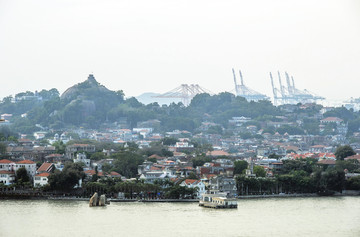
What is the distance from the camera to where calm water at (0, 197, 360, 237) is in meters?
24.5

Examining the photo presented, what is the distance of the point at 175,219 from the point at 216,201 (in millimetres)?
4023

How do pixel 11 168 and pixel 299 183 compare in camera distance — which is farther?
pixel 11 168

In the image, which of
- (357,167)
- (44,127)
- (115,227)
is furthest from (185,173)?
(44,127)

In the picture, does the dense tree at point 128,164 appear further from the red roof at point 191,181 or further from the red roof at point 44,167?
the red roof at point 191,181

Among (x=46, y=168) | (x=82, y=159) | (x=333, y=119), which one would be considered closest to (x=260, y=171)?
(x=82, y=159)

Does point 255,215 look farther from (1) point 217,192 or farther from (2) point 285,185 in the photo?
(2) point 285,185

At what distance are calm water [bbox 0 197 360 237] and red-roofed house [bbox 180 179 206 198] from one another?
1.95 m

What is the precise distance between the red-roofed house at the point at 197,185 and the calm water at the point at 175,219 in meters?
1.95

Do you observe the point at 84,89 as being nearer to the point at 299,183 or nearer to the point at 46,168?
the point at 46,168

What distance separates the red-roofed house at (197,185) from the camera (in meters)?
34.2

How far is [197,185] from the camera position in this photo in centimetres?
3472

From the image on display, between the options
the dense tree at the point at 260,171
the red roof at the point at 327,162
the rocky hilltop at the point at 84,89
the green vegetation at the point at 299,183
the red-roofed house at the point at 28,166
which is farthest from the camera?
the rocky hilltop at the point at 84,89

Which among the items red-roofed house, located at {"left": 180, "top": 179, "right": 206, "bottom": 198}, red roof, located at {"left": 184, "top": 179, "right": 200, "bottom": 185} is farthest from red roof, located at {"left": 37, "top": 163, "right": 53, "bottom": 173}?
red roof, located at {"left": 184, "top": 179, "right": 200, "bottom": 185}

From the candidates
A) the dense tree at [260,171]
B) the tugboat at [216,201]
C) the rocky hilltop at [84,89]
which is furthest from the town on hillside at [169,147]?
the tugboat at [216,201]
